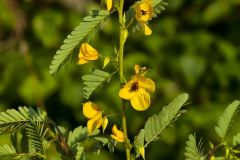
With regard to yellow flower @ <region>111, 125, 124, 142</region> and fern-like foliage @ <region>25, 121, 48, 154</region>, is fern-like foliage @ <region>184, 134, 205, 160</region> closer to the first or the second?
yellow flower @ <region>111, 125, 124, 142</region>

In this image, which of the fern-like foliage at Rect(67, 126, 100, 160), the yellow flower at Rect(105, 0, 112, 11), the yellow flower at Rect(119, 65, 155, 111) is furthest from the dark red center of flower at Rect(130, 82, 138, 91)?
the fern-like foliage at Rect(67, 126, 100, 160)

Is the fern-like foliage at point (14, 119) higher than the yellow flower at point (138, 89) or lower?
lower

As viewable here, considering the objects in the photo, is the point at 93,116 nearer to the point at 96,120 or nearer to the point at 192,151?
the point at 96,120

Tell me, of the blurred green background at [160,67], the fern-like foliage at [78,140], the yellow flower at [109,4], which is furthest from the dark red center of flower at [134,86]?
the blurred green background at [160,67]

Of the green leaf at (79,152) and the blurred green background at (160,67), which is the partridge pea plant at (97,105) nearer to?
the green leaf at (79,152)

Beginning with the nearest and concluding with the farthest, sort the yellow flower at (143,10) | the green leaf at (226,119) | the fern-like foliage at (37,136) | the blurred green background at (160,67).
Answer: the yellow flower at (143,10) → the fern-like foliage at (37,136) → the green leaf at (226,119) → the blurred green background at (160,67)

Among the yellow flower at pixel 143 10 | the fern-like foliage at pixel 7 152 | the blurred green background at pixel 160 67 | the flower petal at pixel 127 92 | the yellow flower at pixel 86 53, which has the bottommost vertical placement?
the blurred green background at pixel 160 67
